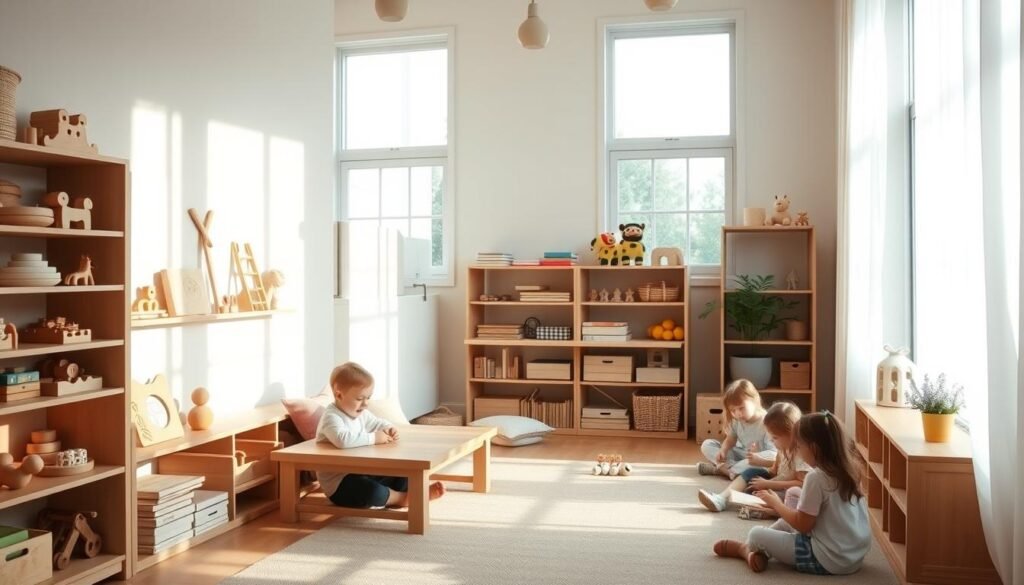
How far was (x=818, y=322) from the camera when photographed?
22.2 ft

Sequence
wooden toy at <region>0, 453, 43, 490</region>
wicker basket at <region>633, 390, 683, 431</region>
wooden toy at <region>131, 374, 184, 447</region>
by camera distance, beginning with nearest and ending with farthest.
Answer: wooden toy at <region>0, 453, 43, 490</region> → wooden toy at <region>131, 374, 184, 447</region> → wicker basket at <region>633, 390, 683, 431</region>

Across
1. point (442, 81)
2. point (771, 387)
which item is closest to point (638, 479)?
point (771, 387)

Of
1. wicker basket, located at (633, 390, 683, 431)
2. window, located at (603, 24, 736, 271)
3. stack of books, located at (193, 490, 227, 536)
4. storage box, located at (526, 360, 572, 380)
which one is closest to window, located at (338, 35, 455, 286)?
storage box, located at (526, 360, 572, 380)

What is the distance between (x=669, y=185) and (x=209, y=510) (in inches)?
173

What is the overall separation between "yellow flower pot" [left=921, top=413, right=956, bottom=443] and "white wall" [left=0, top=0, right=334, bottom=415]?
129 inches

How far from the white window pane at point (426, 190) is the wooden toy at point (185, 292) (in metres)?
3.30

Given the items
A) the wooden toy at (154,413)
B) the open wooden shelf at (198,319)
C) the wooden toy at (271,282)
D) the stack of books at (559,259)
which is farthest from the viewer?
the stack of books at (559,259)

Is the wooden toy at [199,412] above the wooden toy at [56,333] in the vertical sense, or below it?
below

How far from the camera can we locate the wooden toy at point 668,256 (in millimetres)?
6746

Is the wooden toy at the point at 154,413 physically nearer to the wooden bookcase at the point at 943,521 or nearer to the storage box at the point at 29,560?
the storage box at the point at 29,560

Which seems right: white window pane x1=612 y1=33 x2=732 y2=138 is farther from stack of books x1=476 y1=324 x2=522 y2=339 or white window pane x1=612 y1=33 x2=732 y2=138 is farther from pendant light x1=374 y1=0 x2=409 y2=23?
pendant light x1=374 y1=0 x2=409 y2=23

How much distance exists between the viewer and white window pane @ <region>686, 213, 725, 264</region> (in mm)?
7008

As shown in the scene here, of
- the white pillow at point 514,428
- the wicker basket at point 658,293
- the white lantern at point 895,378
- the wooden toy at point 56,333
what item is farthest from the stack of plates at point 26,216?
the wicker basket at point 658,293

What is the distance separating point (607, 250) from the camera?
6812 millimetres
